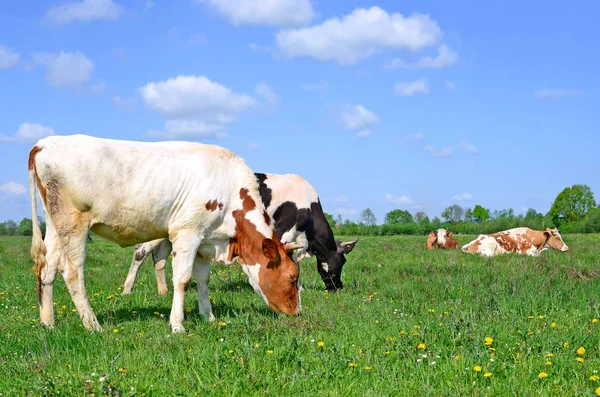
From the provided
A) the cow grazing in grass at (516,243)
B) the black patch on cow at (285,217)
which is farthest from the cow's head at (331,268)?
the cow grazing in grass at (516,243)

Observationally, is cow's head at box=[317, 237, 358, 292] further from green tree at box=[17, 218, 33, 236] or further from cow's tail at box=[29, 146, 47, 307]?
green tree at box=[17, 218, 33, 236]

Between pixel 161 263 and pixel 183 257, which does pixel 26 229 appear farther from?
pixel 183 257

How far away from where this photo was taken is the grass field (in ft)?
15.2

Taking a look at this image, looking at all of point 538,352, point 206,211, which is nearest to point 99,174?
point 206,211

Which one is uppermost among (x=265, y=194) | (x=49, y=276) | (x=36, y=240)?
(x=265, y=194)

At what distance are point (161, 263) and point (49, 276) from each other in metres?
3.44

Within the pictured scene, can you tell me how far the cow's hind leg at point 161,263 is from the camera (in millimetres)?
10898

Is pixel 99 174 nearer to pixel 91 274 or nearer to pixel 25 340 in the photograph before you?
pixel 25 340

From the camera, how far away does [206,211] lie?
7758 mm

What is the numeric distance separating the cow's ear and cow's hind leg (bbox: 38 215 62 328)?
2.81m

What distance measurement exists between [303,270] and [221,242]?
6.50m

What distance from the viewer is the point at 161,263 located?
36.2ft

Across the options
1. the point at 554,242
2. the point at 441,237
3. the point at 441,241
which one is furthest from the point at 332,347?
the point at 441,237

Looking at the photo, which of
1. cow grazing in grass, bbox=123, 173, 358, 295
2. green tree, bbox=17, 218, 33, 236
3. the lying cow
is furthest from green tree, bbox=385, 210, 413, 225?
cow grazing in grass, bbox=123, 173, 358, 295
